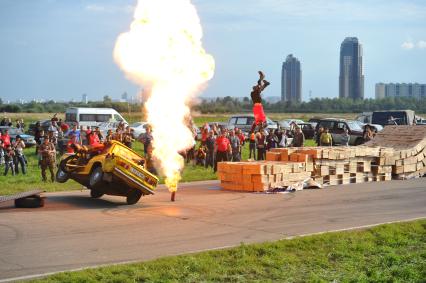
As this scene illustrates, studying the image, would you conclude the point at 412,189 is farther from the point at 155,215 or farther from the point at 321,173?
the point at 155,215

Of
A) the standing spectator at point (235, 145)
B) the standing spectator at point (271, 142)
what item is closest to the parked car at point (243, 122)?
the standing spectator at point (271, 142)

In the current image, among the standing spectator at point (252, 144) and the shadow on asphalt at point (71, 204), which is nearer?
the shadow on asphalt at point (71, 204)

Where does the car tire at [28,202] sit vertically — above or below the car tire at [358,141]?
below

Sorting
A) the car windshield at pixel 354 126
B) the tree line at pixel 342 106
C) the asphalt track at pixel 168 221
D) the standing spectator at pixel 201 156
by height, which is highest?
the tree line at pixel 342 106

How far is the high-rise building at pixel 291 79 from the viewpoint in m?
134

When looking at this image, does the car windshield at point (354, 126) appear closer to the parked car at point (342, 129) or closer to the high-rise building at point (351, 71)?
the parked car at point (342, 129)

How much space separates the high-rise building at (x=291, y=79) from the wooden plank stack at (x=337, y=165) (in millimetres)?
103022

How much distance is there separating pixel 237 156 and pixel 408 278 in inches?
756

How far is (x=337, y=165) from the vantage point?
23.4m

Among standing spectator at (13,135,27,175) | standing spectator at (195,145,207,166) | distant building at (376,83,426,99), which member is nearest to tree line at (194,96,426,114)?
distant building at (376,83,426,99)

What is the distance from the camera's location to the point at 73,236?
41.6ft

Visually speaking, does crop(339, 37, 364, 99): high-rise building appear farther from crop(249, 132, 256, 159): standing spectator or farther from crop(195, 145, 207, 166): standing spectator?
crop(195, 145, 207, 166): standing spectator

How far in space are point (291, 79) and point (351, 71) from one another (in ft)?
81.6

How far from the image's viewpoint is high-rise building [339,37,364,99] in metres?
156
